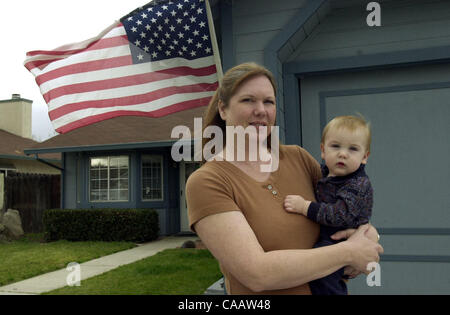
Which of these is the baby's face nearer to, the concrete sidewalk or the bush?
the concrete sidewalk

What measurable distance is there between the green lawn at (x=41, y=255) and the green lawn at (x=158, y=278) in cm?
144

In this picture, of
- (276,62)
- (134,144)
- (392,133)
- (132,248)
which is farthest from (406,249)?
(134,144)

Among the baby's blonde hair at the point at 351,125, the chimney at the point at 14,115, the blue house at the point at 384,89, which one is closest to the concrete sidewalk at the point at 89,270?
the blue house at the point at 384,89

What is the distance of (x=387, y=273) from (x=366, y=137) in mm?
2155

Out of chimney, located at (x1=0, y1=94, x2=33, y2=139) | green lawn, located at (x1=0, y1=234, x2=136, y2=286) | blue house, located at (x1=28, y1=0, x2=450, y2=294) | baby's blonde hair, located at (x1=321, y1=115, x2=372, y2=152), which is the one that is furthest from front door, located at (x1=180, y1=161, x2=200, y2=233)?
baby's blonde hair, located at (x1=321, y1=115, x2=372, y2=152)

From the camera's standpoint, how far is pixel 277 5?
3.37m

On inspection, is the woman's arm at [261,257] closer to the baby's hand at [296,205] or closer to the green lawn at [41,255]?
the baby's hand at [296,205]

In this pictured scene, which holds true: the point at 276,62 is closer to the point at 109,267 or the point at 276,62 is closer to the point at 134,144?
the point at 109,267

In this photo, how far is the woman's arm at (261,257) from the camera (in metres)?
1.32

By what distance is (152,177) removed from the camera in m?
12.9

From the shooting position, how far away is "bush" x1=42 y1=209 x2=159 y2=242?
36.4 ft

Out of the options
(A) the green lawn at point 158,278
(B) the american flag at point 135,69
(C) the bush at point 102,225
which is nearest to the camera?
(B) the american flag at point 135,69

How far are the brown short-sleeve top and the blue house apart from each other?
6.14 ft

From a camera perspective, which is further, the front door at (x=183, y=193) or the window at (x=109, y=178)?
the front door at (x=183, y=193)
